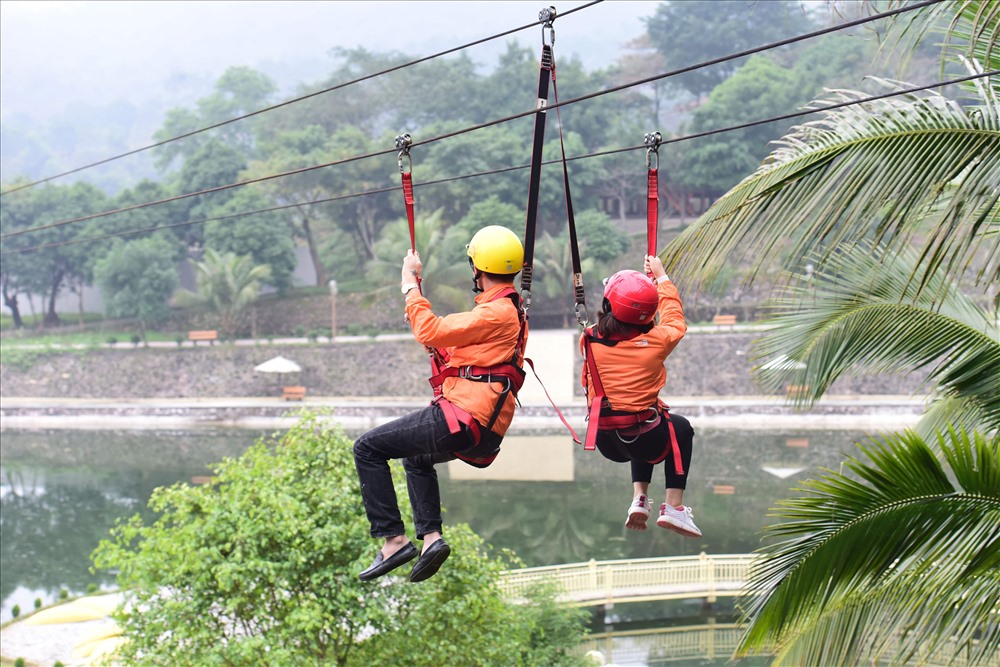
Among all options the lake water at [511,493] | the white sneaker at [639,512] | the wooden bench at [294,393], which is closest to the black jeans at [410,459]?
the white sneaker at [639,512]

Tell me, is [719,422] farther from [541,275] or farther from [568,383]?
[541,275]

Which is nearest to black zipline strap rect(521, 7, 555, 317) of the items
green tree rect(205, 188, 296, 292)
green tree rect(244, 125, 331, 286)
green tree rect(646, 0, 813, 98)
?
green tree rect(205, 188, 296, 292)

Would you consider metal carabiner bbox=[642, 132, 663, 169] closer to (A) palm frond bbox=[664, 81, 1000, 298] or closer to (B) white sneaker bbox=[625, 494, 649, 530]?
(A) palm frond bbox=[664, 81, 1000, 298]

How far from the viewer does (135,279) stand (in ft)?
127

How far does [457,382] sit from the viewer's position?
3.87 m

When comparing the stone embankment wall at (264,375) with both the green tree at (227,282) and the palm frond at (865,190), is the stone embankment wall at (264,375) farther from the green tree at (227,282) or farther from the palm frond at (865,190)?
the palm frond at (865,190)

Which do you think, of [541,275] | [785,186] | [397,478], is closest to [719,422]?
[541,275]

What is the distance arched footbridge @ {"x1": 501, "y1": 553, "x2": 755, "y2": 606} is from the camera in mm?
14367

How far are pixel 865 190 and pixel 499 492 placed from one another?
64.6 ft

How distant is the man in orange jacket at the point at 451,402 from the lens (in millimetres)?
3783

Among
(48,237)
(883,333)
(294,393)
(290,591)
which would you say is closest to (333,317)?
(294,393)

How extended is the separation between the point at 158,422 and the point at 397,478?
2513cm

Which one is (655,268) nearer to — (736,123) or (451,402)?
(451,402)

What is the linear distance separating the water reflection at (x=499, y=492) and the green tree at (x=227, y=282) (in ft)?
25.0
